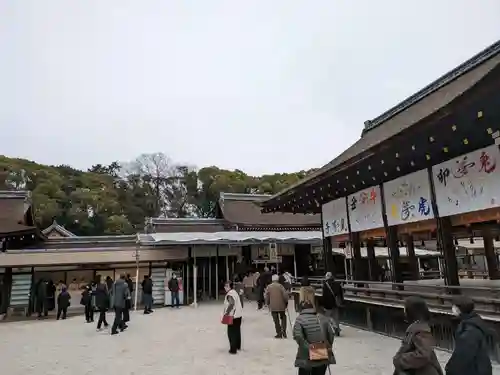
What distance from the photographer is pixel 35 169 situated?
44.0 metres

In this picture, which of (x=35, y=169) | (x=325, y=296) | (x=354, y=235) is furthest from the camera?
(x=35, y=169)

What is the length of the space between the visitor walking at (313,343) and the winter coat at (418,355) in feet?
3.77

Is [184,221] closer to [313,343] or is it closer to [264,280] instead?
[264,280]

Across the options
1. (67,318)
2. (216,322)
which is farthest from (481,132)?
(67,318)

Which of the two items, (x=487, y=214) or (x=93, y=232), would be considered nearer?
(x=487, y=214)

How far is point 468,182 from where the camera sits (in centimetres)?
708

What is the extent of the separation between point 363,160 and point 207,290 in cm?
1370

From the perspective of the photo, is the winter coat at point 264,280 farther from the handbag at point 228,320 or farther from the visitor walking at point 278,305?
the handbag at point 228,320

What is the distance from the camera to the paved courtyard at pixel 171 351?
254 inches

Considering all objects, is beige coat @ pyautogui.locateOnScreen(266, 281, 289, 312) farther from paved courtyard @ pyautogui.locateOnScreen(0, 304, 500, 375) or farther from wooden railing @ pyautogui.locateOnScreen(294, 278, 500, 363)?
wooden railing @ pyautogui.locateOnScreen(294, 278, 500, 363)

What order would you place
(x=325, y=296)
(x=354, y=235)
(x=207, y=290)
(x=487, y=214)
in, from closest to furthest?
(x=487, y=214) < (x=325, y=296) < (x=354, y=235) < (x=207, y=290)

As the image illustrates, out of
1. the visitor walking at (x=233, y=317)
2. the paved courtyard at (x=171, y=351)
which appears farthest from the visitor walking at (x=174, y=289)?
the visitor walking at (x=233, y=317)

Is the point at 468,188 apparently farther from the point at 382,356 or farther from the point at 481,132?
the point at 382,356

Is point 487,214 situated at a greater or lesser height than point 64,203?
lesser
